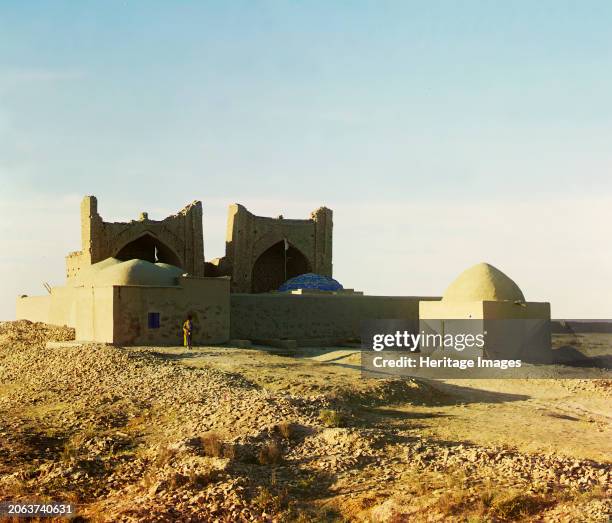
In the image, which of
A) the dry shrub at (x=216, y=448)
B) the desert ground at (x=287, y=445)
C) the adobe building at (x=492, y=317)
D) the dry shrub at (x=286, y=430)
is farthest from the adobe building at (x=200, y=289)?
the dry shrub at (x=216, y=448)

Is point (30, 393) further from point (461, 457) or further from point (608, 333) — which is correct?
point (608, 333)

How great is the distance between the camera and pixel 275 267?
41438 millimetres

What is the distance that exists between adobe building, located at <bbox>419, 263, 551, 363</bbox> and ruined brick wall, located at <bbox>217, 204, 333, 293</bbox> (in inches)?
555

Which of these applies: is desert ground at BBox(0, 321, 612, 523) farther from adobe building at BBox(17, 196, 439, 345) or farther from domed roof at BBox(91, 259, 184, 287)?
domed roof at BBox(91, 259, 184, 287)

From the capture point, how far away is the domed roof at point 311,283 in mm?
36562

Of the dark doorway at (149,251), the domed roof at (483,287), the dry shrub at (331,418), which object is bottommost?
the dry shrub at (331,418)

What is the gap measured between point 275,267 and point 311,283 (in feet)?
17.1

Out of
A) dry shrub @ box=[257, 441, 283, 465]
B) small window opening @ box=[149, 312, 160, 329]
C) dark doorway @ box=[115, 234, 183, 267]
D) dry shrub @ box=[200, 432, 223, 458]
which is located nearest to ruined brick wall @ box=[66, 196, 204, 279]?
dark doorway @ box=[115, 234, 183, 267]

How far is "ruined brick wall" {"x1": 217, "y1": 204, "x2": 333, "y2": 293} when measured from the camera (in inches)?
1452

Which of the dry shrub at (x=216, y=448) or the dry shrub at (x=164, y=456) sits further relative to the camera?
the dry shrub at (x=216, y=448)

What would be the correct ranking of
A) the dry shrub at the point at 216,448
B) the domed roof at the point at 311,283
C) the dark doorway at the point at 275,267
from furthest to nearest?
1. the dark doorway at the point at 275,267
2. the domed roof at the point at 311,283
3. the dry shrub at the point at 216,448

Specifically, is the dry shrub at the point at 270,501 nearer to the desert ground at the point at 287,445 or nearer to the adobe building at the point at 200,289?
the desert ground at the point at 287,445

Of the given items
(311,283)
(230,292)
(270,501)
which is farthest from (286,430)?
(311,283)

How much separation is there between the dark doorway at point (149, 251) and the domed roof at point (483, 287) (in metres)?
15.6
